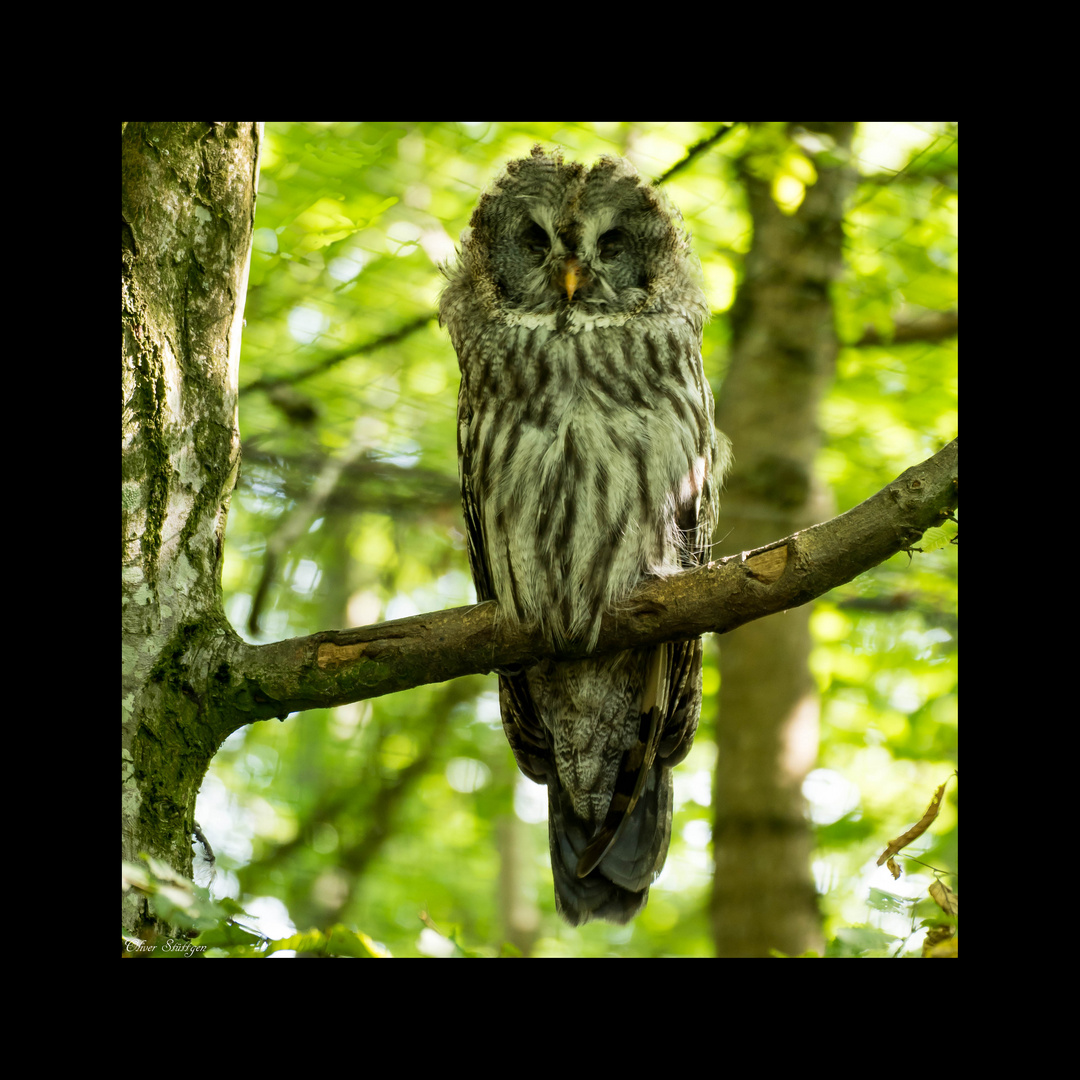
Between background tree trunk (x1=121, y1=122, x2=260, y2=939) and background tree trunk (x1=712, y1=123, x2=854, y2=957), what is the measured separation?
2004mm

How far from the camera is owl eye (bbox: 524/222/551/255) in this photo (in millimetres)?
2543

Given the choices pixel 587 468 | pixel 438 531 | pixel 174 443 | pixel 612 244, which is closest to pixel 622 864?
pixel 587 468

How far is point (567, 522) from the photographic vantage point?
2.20m

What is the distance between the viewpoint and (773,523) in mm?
3711

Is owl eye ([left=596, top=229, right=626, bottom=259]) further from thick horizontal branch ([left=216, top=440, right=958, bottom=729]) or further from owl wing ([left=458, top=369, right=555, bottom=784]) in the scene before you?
thick horizontal branch ([left=216, top=440, right=958, bottom=729])

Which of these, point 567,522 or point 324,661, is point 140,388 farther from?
point 567,522

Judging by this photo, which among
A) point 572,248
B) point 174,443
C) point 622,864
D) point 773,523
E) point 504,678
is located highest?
point 572,248

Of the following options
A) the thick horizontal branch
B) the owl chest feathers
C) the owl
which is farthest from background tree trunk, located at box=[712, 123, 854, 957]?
the thick horizontal branch

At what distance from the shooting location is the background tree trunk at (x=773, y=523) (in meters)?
3.47

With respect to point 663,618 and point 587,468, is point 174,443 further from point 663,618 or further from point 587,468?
point 663,618

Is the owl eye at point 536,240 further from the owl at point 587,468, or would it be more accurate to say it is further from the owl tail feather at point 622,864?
the owl tail feather at point 622,864

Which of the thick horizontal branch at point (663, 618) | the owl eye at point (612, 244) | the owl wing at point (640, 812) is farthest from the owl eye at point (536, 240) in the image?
the thick horizontal branch at point (663, 618)

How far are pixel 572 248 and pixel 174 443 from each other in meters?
1.14
